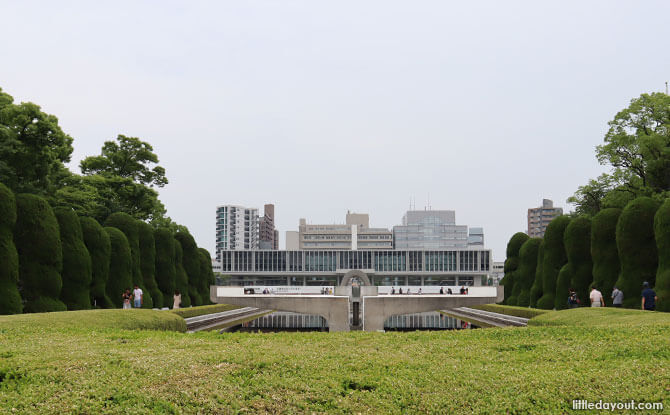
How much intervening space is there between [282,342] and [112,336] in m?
3.33

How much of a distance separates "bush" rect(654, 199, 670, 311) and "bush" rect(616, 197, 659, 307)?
152 cm

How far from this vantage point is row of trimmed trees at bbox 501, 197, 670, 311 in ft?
67.3

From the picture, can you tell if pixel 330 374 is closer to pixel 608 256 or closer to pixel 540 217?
pixel 608 256

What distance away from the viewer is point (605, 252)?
80.0 ft

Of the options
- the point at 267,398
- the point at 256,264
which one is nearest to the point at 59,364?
the point at 267,398

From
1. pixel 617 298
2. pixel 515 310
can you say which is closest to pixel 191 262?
pixel 515 310

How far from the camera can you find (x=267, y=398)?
6.29 meters

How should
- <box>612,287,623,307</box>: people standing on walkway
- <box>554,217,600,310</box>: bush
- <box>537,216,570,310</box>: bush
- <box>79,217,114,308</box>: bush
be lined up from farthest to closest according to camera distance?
1. <box>537,216,570,310</box>: bush
2. <box>554,217,600,310</box>: bush
3. <box>79,217,114,308</box>: bush
4. <box>612,287,623,307</box>: people standing on walkway

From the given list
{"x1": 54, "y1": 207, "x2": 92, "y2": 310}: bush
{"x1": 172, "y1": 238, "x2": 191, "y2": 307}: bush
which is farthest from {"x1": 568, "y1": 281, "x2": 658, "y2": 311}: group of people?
{"x1": 172, "y1": 238, "x2": 191, "y2": 307}: bush

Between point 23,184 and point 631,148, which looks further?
point 631,148

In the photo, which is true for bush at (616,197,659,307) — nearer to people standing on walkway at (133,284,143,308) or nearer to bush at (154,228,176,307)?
people standing on walkway at (133,284,143,308)

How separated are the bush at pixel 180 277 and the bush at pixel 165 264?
117 cm

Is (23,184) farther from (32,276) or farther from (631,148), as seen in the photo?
(631,148)

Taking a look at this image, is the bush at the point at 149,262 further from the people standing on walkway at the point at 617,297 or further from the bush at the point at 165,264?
the people standing on walkway at the point at 617,297
